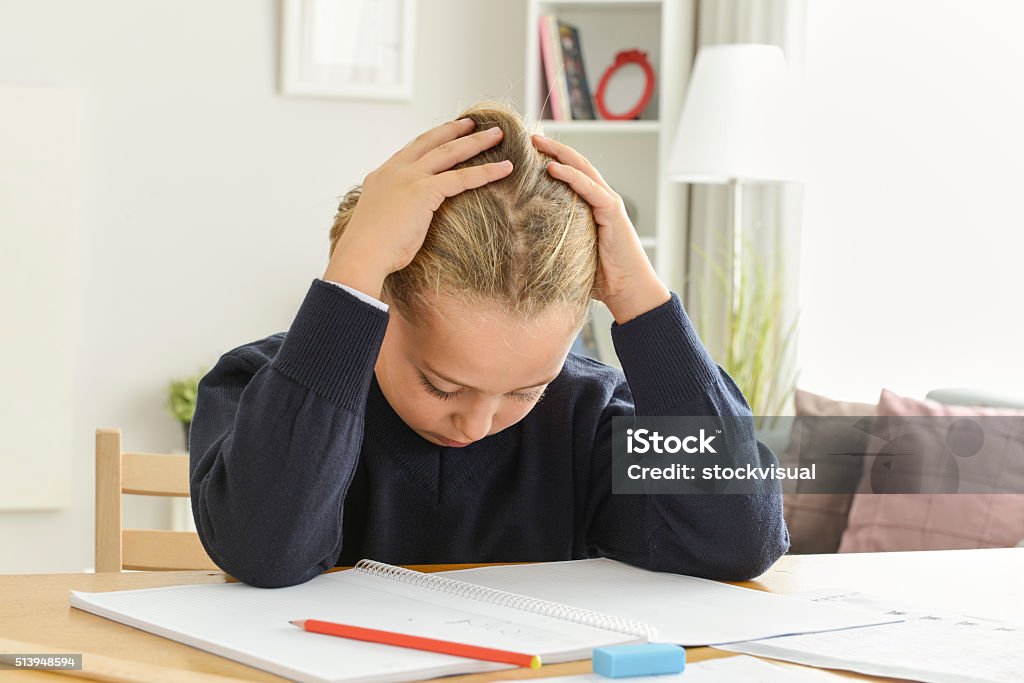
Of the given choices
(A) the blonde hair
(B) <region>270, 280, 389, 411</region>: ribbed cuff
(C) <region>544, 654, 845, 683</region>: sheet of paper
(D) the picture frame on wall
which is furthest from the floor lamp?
(C) <region>544, 654, 845, 683</region>: sheet of paper

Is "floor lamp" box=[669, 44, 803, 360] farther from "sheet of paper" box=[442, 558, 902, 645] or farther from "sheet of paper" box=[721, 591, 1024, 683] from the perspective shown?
"sheet of paper" box=[721, 591, 1024, 683]

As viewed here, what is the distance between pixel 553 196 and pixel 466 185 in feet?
0.28

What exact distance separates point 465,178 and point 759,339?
2.06 meters

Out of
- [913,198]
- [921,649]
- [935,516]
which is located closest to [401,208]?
[921,649]

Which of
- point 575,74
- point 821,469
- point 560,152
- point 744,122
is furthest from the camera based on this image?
point 575,74

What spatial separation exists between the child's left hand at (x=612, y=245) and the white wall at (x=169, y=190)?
85.3 inches

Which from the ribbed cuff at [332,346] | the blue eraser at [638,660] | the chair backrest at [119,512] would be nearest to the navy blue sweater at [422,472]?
the ribbed cuff at [332,346]

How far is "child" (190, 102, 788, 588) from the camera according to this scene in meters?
1.00

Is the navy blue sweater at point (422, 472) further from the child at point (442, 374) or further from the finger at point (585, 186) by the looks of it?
the finger at point (585, 186)

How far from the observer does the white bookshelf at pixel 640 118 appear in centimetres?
322

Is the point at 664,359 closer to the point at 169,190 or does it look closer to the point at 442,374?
the point at 442,374

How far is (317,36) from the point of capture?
3338mm

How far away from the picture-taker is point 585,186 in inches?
42.3

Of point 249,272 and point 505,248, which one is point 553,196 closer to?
point 505,248
